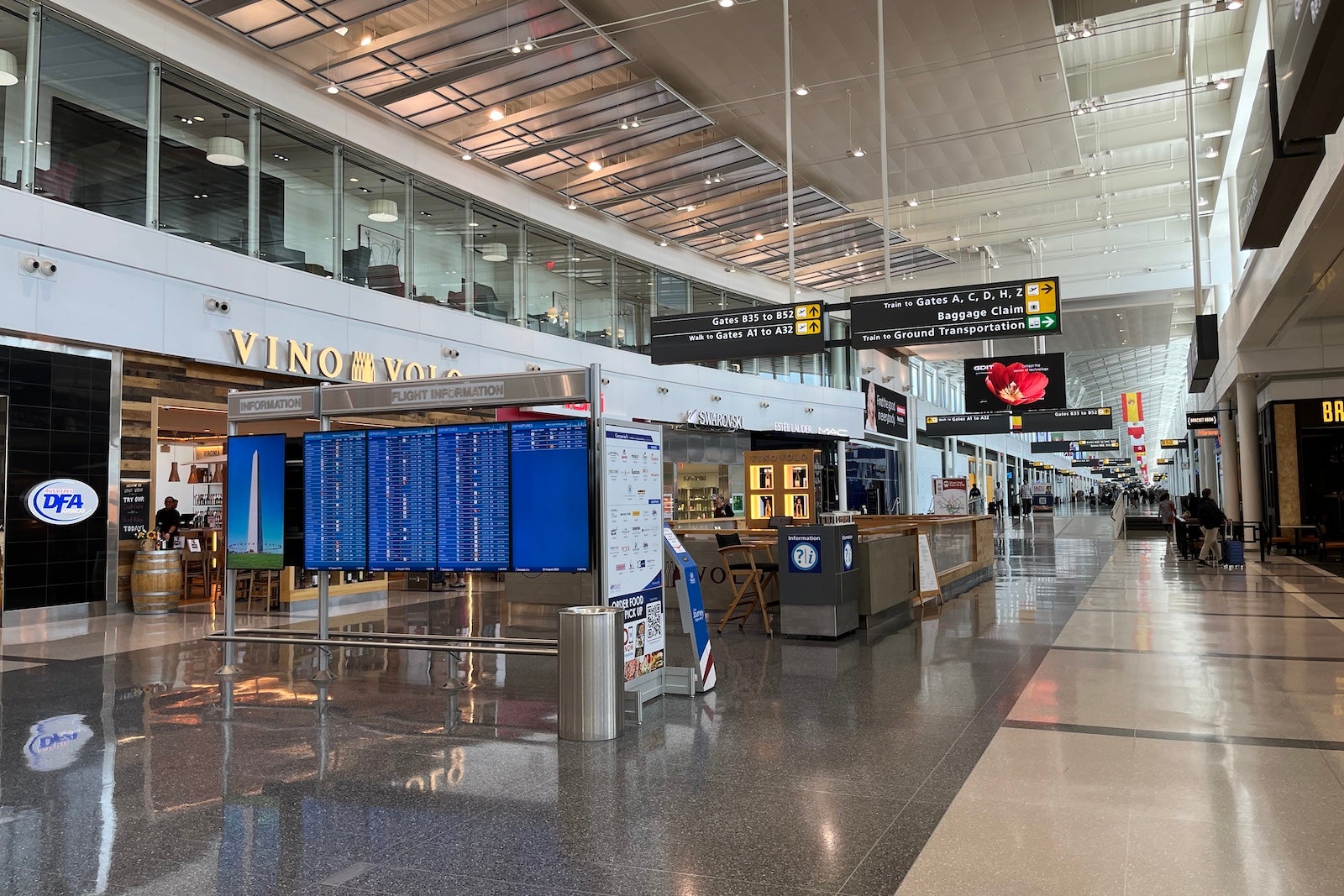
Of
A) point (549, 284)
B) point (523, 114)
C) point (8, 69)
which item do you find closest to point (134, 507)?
point (8, 69)

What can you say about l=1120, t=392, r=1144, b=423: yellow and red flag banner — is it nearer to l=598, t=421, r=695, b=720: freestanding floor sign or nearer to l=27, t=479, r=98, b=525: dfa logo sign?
l=598, t=421, r=695, b=720: freestanding floor sign

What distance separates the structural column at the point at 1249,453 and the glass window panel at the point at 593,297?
44.8 ft

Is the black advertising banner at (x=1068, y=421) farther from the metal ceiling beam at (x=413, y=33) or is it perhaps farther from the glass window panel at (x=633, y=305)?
the metal ceiling beam at (x=413, y=33)

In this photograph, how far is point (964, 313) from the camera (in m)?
11.1

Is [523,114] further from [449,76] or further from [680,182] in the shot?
[680,182]

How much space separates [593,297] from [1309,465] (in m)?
15.4

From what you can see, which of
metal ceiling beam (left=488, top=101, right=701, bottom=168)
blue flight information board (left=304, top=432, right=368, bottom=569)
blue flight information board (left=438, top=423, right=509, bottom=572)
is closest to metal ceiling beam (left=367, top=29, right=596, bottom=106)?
metal ceiling beam (left=488, top=101, right=701, bottom=168)

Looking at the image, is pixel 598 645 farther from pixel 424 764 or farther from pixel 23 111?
pixel 23 111

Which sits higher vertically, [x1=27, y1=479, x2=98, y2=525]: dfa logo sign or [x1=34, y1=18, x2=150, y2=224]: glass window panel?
[x1=34, y1=18, x2=150, y2=224]: glass window panel

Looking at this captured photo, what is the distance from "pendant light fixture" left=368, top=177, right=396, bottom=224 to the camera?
14750 millimetres

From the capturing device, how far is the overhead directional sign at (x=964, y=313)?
11000mm

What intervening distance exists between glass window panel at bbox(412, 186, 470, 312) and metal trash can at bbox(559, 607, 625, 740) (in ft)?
38.2

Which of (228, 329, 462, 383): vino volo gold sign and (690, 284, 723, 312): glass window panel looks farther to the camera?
(690, 284, 723, 312): glass window panel

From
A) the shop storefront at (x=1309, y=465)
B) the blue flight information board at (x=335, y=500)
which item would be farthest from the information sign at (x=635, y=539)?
the shop storefront at (x=1309, y=465)
